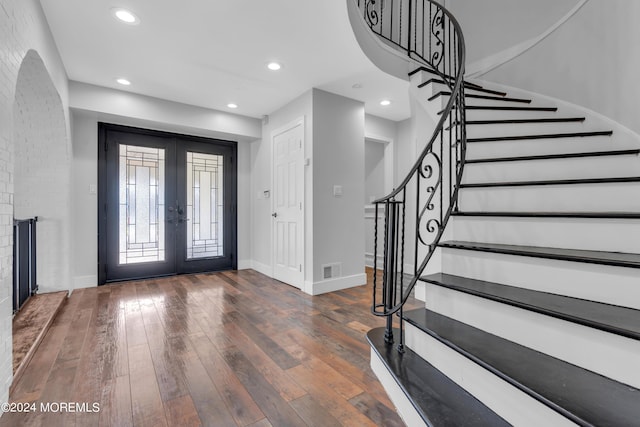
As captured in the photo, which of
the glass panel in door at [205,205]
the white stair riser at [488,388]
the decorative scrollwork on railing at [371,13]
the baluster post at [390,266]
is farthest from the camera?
the glass panel in door at [205,205]

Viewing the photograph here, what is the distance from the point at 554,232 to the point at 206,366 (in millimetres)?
2249

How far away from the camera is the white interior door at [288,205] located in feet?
13.0

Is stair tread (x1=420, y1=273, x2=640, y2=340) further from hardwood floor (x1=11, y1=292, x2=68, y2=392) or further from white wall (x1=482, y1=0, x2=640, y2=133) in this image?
hardwood floor (x1=11, y1=292, x2=68, y2=392)

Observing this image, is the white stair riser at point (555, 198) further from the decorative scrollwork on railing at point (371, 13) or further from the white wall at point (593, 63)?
the decorative scrollwork on railing at point (371, 13)

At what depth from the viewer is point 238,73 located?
3428 millimetres

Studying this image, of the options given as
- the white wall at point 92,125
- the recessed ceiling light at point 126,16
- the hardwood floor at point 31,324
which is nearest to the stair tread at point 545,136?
the recessed ceiling light at point 126,16

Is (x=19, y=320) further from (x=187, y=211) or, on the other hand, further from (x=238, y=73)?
(x=238, y=73)

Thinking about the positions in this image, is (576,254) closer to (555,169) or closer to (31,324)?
(555,169)

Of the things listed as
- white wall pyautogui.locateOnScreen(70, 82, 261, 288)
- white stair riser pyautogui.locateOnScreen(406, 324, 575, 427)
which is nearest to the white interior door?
white wall pyautogui.locateOnScreen(70, 82, 261, 288)

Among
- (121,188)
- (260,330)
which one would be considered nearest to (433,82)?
(260,330)

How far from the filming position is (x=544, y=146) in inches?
88.4

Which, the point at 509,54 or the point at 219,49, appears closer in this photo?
the point at 219,49

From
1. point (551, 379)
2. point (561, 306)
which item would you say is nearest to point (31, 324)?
point (551, 379)

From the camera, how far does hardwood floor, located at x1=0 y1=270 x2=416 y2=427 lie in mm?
1557
